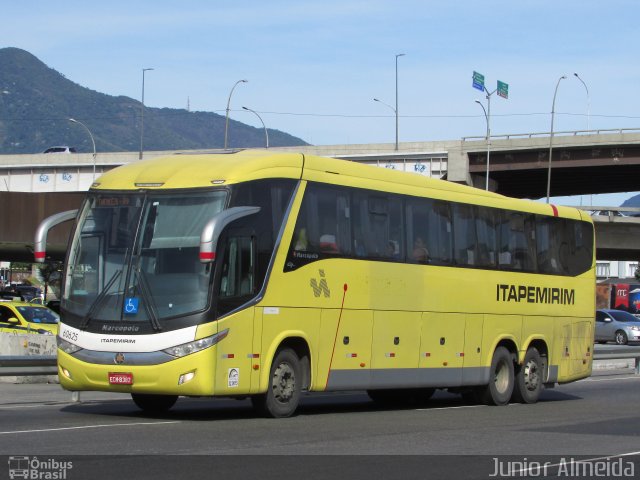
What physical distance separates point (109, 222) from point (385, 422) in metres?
4.62

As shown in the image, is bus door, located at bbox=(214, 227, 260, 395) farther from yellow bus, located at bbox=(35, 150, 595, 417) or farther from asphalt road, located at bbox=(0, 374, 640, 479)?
asphalt road, located at bbox=(0, 374, 640, 479)

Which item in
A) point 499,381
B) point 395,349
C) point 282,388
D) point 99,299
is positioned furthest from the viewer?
point 499,381

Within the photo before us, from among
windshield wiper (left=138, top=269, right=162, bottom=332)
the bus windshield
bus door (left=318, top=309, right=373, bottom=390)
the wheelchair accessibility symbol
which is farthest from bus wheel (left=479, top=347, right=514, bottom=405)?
the wheelchair accessibility symbol

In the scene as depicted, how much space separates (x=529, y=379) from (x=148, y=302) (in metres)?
9.61

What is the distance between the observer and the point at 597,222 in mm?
72625

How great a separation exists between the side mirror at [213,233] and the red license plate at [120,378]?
1.70 m

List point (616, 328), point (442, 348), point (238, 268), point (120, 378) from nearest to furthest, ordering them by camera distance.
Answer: point (120, 378), point (238, 268), point (442, 348), point (616, 328)

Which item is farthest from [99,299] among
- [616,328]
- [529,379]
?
[616,328]

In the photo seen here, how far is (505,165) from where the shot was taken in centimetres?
8006

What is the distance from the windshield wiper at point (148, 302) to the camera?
46.1 ft

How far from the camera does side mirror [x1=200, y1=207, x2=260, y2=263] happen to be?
1349 cm

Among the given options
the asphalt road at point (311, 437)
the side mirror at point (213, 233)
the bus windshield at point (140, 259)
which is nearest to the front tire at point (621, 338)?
the asphalt road at point (311, 437)

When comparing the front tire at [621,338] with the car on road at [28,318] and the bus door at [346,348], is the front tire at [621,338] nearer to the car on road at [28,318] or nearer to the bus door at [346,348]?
→ the car on road at [28,318]

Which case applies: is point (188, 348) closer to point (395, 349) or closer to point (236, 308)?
point (236, 308)
